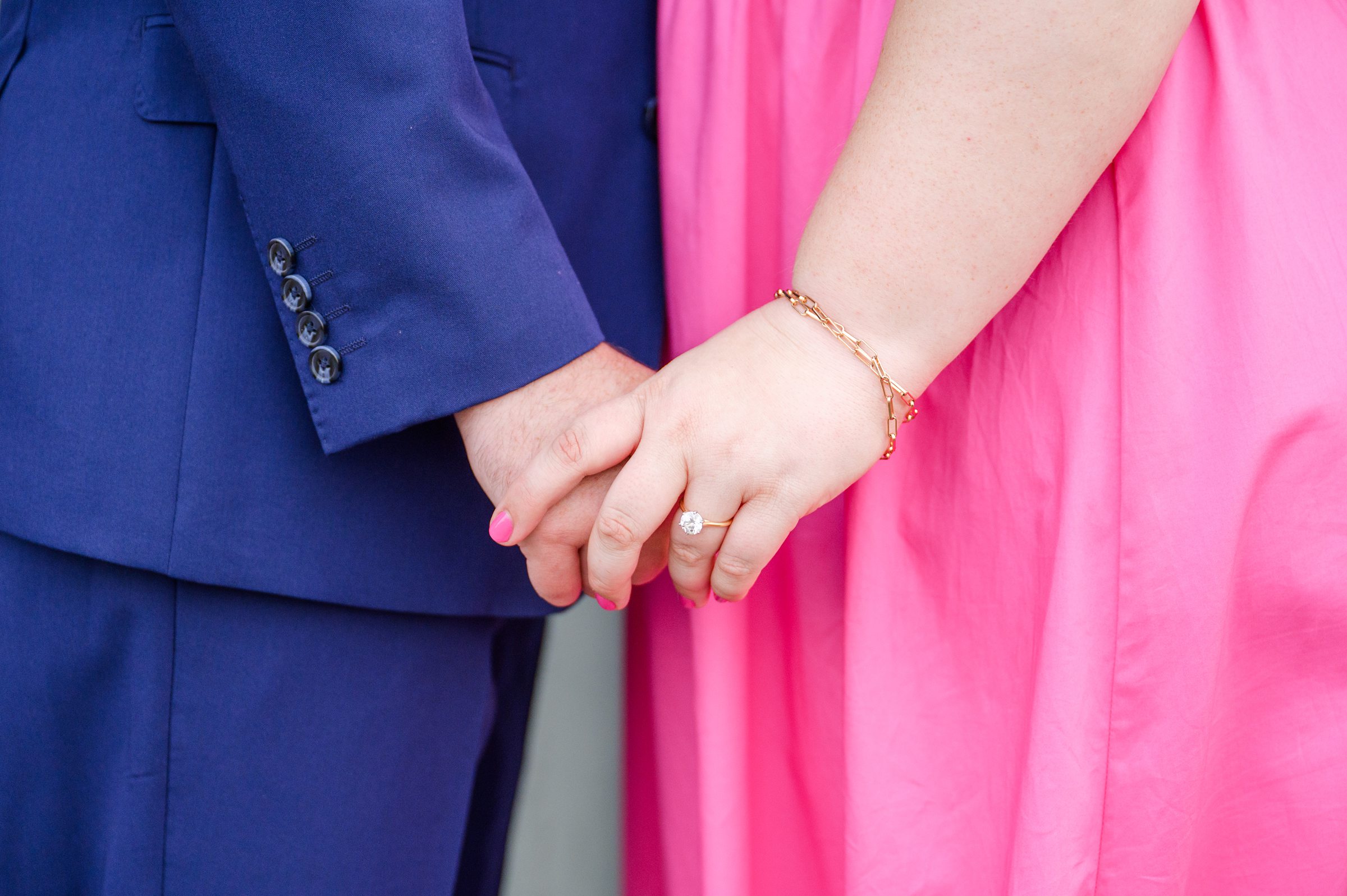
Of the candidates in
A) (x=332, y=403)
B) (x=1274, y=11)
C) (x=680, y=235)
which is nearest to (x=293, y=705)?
(x=332, y=403)

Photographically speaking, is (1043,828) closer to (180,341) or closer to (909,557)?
(909,557)

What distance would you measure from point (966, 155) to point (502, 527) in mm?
349

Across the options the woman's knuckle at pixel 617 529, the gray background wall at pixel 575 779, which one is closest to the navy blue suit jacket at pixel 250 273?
the woman's knuckle at pixel 617 529

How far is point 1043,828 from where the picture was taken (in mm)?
556

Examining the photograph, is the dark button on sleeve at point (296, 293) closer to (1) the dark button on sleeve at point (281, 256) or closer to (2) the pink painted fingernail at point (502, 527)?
(1) the dark button on sleeve at point (281, 256)

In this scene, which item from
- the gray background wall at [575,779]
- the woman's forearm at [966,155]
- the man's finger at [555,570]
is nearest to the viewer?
the woman's forearm at [966,155]

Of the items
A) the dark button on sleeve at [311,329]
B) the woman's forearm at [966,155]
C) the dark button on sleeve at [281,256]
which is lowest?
the dark button on sleeve at [311,329]

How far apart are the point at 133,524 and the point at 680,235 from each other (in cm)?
42

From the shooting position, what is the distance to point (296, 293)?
570 mm

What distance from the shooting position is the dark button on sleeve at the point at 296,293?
0.57 meters

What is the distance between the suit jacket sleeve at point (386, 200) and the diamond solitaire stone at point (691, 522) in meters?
0.13

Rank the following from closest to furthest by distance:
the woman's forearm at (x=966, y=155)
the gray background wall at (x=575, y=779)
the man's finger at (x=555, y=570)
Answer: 1. the woman's forearm at (x=966, y=155)
2. the man's finger at (x=555, y=570)
3. the gray background wall at (x=575, y=779)

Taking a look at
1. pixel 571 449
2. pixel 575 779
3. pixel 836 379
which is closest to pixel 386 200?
pixel 571 449

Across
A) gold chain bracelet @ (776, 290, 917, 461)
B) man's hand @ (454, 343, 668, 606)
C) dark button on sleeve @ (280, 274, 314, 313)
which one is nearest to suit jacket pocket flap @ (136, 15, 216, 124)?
dark button on sleeve @ (280, 274, 314, 313)
